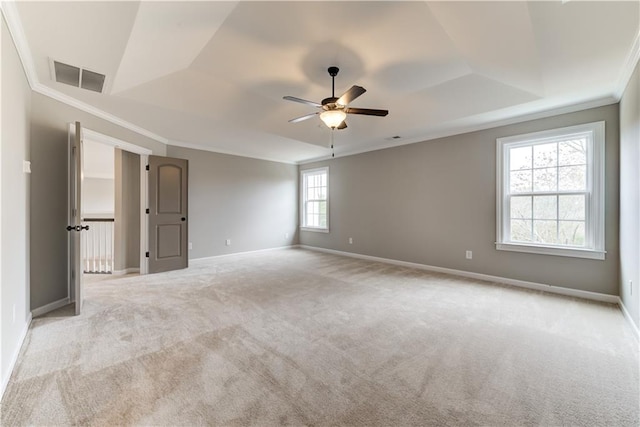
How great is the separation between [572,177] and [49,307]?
21.3ft

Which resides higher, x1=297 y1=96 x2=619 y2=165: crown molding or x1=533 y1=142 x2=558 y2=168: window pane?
x1=297 y1=96 x2=619 y2=165: crown molding

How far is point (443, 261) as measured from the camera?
481cm

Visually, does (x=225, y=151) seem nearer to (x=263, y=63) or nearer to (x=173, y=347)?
(x=263, y=63)

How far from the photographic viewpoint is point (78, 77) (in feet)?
9.05

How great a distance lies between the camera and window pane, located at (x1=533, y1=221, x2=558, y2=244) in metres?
3.75

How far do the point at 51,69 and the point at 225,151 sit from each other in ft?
11.3

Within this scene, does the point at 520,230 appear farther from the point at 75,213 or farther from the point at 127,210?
the point at 127,210

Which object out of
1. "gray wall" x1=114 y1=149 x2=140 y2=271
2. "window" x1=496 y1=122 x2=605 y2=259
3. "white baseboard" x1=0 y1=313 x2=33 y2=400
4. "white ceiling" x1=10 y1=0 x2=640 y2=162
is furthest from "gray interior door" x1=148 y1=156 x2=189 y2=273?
"window" x1=496 y1=122 x2=605 y2=259

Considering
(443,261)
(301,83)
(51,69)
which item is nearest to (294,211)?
(443,261)

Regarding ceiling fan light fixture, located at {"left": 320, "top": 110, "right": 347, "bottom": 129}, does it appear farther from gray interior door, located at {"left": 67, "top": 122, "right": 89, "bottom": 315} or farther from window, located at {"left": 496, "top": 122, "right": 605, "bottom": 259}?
window, located at {"left": 496, "top": 122, "right": 605, "bottom": 259}

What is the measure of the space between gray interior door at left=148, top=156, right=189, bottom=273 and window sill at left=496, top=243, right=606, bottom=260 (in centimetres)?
537

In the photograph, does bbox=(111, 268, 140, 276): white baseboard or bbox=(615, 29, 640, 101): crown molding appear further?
bbox=(111, 268, 140, 276): white baseboard

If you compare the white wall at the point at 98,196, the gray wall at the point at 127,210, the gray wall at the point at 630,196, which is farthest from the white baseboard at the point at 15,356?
the white wall at the point at 98,196

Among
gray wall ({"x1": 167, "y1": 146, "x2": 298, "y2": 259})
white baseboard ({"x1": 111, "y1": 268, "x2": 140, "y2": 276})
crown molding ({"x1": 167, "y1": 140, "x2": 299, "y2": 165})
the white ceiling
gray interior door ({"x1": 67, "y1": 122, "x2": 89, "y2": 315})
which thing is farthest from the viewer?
gray wall ({"x1": 167, "y1": 146, "x2": 298, "y2": 259})
